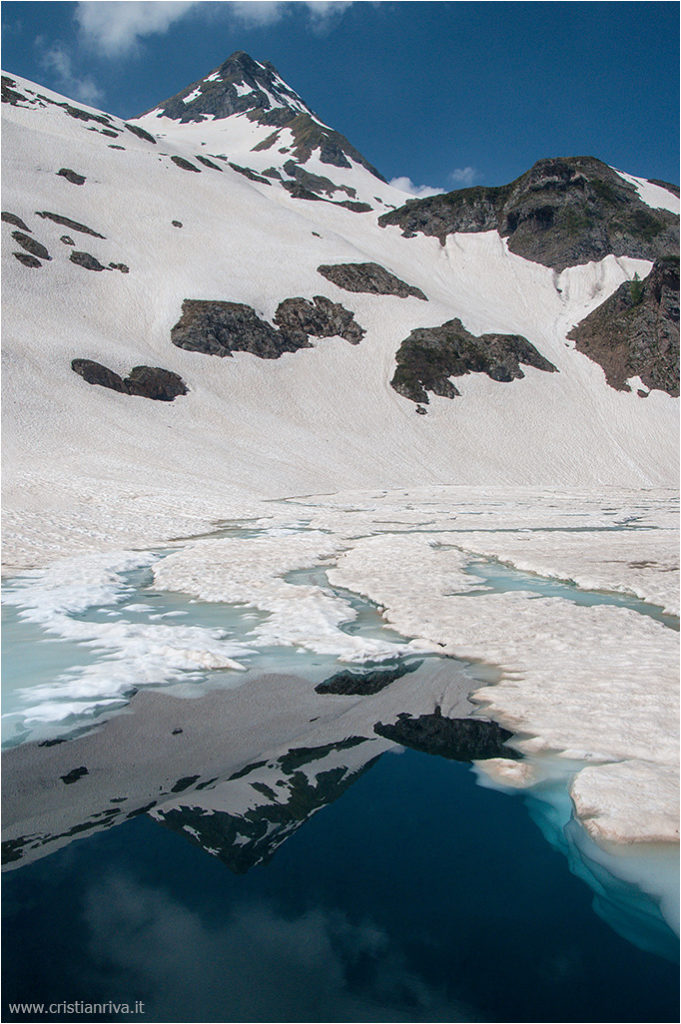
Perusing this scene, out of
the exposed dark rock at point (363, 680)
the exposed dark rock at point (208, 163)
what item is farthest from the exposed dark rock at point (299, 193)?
the exposed dark rock at point (363, 680)

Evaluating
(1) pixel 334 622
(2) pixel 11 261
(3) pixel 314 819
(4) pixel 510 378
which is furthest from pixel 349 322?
(3) pixel 314 819

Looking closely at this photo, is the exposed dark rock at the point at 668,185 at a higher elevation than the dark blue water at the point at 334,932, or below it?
higher

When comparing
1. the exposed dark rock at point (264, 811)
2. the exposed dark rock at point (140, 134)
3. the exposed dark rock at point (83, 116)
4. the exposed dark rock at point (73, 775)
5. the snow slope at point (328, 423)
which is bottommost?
the exposed dark rock at point (264, 811)

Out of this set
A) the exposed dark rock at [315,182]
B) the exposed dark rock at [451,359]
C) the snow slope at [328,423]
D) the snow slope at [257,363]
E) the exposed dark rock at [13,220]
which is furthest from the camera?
the exposed dark rock at [315,182]

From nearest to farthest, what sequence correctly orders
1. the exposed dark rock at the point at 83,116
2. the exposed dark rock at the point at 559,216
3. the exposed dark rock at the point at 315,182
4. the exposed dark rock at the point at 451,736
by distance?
1. the exposed dark rock at the point at 451,736
2. the exposed dark rock at the point at 559,216
3. the exposed dark rock at the point at 83,116
4. the exposed dark rock at the point at 315,182

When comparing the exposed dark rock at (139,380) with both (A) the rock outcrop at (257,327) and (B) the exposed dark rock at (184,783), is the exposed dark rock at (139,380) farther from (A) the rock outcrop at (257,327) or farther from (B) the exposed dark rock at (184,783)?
(B) the exposed dark rock at (184,783)

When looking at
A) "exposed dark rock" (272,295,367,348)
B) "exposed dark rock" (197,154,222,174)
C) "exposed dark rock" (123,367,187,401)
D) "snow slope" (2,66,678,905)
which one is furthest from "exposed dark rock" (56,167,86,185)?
"exposed dark rock" (123,367,187,401)

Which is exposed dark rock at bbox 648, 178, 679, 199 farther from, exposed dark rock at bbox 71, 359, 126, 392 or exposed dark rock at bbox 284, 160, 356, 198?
exposed dark rock at bbox 71, 359, 126, 392
